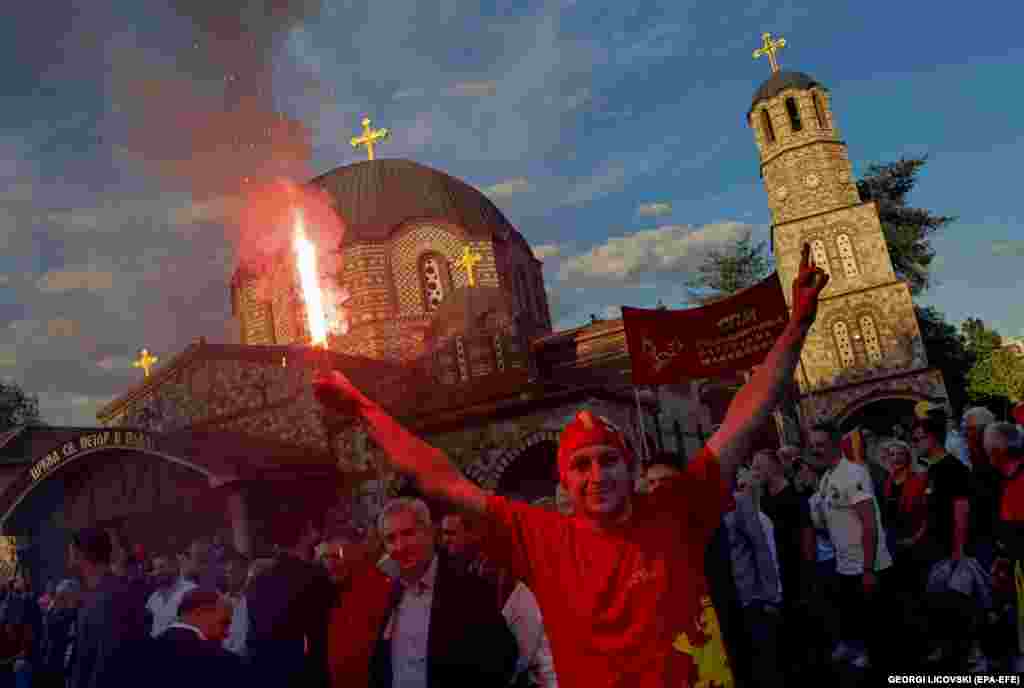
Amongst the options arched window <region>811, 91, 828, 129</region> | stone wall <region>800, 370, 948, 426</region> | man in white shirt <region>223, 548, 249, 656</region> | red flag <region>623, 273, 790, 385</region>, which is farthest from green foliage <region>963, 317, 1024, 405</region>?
man in white shirt <region>223, 548, 249, 656</region>

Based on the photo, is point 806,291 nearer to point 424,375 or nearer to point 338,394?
point 338,394

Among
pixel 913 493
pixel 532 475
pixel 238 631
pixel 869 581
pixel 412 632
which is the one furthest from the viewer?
pixel 532 475

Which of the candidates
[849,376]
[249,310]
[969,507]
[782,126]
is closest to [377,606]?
[969,507]

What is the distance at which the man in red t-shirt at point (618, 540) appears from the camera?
2.21 metres

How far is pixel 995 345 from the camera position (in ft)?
109

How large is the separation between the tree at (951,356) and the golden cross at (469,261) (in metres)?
22.4

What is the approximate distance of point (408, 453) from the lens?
8.03 feet

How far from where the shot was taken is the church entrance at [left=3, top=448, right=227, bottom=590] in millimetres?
14953

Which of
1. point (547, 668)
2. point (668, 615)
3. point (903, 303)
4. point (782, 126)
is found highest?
point (782, 126)

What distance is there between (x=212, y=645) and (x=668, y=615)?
96.8 inches

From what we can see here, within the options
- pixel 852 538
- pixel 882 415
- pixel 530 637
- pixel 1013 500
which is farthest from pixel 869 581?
pixel 882 415

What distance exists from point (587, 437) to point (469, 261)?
20.1 metres

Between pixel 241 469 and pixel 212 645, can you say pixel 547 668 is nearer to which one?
pixel 212 645

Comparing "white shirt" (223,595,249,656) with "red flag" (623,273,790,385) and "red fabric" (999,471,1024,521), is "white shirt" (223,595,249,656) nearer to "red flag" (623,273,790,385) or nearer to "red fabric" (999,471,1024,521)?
"red fabric" (999,471,1024,521)
